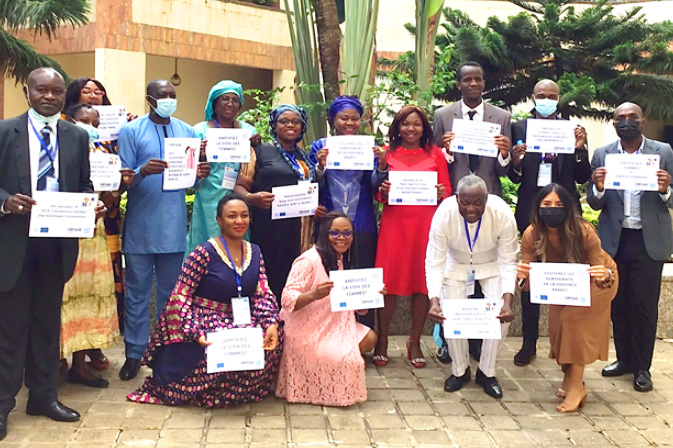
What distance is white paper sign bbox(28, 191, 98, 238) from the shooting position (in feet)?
14.3

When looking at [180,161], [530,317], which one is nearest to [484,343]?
[530,317]

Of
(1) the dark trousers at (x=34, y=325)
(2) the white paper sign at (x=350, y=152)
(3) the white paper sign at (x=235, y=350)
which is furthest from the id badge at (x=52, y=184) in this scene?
(2) the white paper sign at (x=350, y=152)

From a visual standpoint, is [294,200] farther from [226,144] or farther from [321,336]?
[321,336]

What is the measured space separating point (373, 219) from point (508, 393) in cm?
164

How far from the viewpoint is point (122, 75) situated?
50.7 ft

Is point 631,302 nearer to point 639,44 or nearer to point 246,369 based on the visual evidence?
point 246,369

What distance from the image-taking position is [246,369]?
4844mm

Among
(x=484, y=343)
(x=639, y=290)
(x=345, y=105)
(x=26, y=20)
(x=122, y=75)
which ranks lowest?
(x=484, y=343)

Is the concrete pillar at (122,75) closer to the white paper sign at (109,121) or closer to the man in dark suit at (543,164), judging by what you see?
the white paper sign at (109,121)

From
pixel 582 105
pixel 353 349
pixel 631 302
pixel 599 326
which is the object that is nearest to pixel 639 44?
pixel 582 105

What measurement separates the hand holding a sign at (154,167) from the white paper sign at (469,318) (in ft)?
6.87

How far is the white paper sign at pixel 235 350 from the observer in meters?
4.76

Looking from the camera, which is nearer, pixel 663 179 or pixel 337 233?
pixel 337 233

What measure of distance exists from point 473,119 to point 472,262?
119cm
